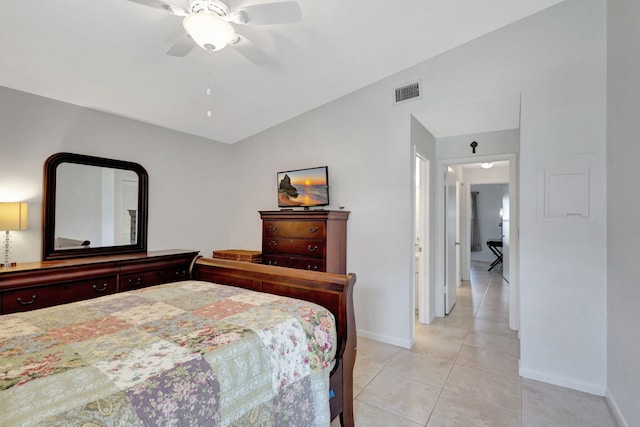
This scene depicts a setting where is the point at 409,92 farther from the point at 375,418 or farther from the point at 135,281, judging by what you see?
the point at 135,281

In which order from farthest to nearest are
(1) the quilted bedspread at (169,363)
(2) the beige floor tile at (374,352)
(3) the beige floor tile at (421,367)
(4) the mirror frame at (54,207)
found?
(4) the mirror frame at (54,207) → (2) the beige floor tile at (374,352) → (3) the beige floor tile at (421,367) → (1) the quilted bedspread at (169,363)

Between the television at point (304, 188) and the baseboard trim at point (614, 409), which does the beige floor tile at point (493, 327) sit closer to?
the baseboard trim at point (614, 409)

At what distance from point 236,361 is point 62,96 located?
3215mm

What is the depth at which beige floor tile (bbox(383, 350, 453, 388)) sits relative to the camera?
8.28 ft

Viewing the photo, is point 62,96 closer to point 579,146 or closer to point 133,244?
point 133,244

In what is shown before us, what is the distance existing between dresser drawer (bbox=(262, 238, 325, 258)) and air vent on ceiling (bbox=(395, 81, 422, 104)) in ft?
5.74

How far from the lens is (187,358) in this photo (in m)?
1.08

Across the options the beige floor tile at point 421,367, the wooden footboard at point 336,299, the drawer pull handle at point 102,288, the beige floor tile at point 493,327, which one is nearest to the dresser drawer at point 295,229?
the wooden footboard at point 336,299

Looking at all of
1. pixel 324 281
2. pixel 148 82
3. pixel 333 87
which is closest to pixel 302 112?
pixel 333 87

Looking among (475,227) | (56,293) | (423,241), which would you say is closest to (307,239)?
(423,241)

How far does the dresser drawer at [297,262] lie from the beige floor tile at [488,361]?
1596 millimetres

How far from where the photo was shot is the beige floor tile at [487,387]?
2229 mm

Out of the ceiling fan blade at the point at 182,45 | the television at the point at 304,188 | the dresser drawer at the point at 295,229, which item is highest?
the ceiling fan blade at the point at 182,45

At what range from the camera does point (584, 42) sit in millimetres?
2385
